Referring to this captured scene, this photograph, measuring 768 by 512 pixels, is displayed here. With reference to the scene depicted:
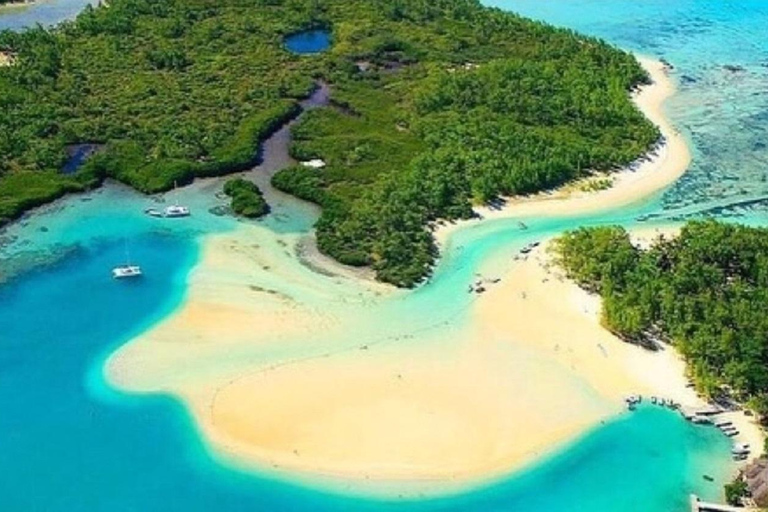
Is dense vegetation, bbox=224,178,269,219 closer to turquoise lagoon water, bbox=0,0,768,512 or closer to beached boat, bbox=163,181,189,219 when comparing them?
turquoise lagoon water, bbox=0,0,768,512

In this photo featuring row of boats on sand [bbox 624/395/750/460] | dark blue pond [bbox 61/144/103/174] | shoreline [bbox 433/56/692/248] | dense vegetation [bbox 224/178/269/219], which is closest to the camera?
row of boats on sand [bbox 624/395/750/460]

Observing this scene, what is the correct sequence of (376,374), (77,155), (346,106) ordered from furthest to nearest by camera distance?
(346,106)
(77,155)
(376,374)

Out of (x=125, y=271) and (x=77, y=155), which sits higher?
(x=77, y=155)

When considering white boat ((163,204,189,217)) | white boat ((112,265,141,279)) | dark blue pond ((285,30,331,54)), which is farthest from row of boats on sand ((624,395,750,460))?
dark blue pond ((285,30,331,54))

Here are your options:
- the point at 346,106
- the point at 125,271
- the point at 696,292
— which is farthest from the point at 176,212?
the point at 696,292

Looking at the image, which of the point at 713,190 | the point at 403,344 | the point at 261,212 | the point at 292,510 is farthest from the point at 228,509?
the point at 713,190

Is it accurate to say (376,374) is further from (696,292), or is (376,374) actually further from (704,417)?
(696,292)
